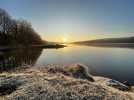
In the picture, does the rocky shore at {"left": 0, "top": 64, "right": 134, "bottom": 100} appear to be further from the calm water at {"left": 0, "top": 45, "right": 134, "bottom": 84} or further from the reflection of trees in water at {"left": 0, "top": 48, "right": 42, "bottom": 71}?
the calm water at {"left": 0, "top": 45, "right": 134, "bottom": 84}

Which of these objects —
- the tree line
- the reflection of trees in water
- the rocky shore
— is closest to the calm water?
the reflection of trees in water

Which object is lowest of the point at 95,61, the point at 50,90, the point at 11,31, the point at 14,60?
the point at 95,61

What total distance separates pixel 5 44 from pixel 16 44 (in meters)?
3.89

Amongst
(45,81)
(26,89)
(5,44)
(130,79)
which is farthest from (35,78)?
(5,44)

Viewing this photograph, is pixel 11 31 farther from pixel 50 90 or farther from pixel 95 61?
pixel 50 90

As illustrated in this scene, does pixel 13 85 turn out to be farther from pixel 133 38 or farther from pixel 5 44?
pixel 133 38

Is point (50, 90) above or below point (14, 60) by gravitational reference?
above

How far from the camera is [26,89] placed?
8883 millimetres

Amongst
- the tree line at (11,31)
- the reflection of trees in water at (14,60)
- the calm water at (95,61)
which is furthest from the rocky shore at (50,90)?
the tree line at (11,31)

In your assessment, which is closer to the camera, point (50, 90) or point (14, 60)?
point (50, 90)

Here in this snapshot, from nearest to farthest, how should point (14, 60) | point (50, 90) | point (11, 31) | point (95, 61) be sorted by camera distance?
point (50, 90)
point (14, 60)
point (95, 61)
point (11, 31)

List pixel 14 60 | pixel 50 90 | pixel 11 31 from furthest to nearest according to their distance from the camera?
pixel 11 31
pixel 14 60
pixel 50 90

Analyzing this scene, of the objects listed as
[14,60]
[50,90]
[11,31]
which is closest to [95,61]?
[14,60]

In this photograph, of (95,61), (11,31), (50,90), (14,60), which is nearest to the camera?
(50,90)
